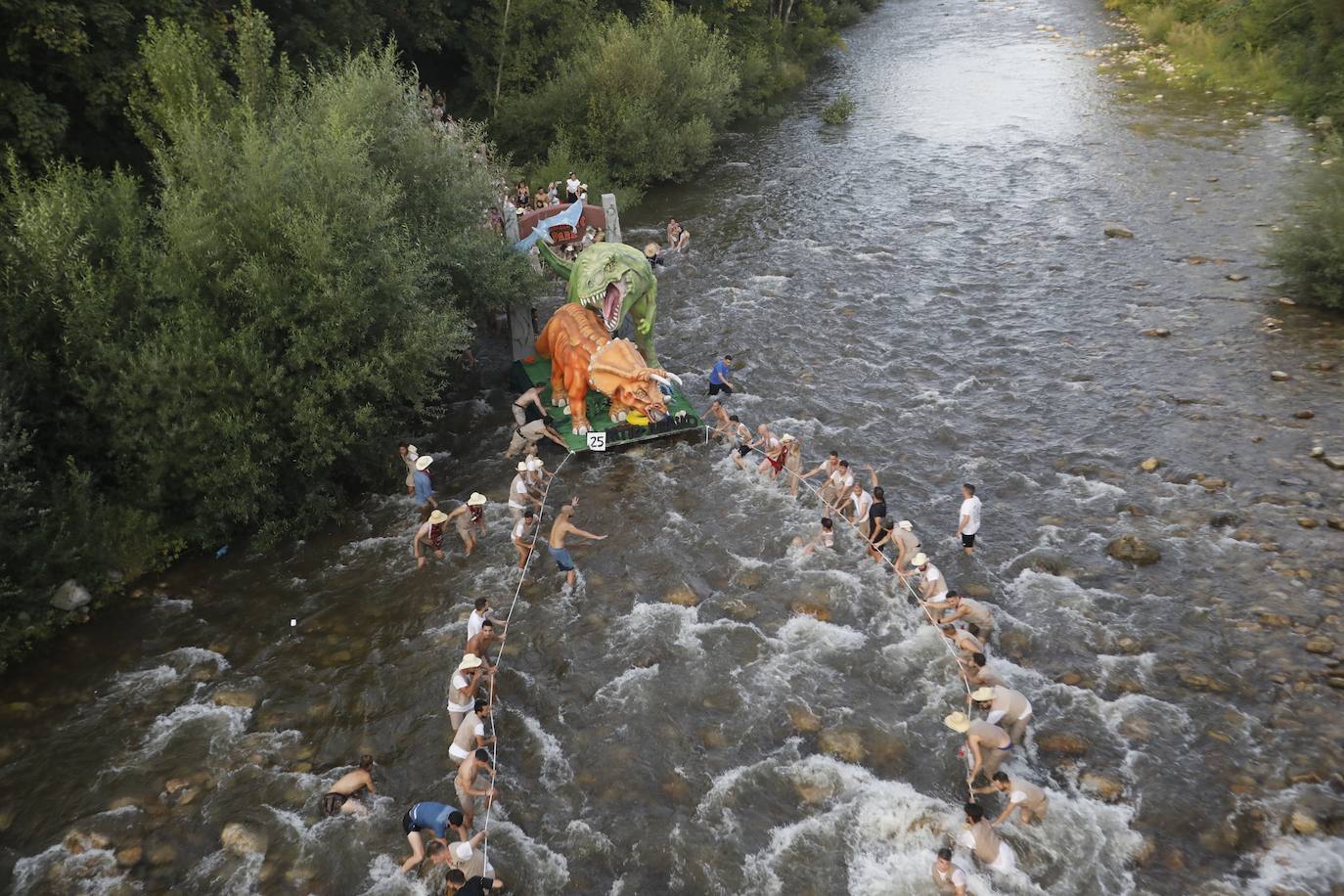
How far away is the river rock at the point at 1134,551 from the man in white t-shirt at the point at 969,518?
2.31m

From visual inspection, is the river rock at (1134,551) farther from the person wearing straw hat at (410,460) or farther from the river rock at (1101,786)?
the person wearing straw hat at (410,460)

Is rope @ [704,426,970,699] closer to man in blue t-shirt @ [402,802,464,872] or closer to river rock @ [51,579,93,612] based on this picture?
man in blue t-shirt @ [402,802,464,872]

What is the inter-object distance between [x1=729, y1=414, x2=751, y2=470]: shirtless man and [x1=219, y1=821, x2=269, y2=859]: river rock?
10.7 meters

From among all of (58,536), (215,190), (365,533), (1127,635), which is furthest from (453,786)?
(215,190)

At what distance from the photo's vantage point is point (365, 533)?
16.9 meters

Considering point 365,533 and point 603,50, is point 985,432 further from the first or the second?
point 603,50

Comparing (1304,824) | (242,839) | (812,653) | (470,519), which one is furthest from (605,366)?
(1304,824)

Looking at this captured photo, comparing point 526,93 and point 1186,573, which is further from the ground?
point 526,93

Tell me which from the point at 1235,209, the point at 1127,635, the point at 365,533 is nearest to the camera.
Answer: the point at 1127,635

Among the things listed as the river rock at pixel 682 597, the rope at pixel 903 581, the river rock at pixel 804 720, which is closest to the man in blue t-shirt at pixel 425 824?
the river rock at pixel 804 720

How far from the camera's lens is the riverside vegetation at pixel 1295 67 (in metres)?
A: 21.7

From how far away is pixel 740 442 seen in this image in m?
18.5

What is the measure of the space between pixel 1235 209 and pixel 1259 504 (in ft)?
53.9

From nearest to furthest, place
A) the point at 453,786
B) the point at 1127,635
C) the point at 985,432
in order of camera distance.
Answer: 1. the point at 453,786
2. the point at 1127,635
3. the point at 985,432
